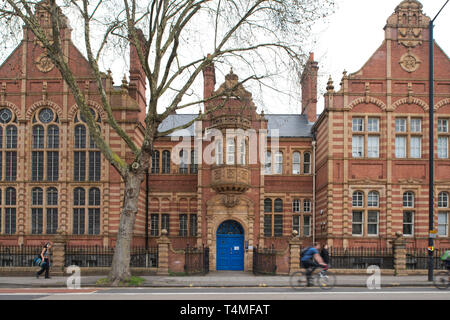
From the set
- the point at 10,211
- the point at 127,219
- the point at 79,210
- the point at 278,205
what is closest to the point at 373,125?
the point at 278,205

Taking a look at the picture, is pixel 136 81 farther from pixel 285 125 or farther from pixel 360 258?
pixel 360 258

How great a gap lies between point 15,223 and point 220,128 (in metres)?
13.8

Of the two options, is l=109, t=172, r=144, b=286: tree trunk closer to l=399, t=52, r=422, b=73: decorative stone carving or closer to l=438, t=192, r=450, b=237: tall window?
l=399, t=52, r=422, b=73: decorative stone carving

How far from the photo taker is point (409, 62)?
29.9 metres

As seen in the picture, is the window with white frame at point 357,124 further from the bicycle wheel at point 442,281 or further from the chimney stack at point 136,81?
the chimney stack at point 136,81

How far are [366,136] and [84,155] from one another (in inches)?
671

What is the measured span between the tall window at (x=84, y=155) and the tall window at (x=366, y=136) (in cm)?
1549

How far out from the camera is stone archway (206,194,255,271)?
31.4 metres

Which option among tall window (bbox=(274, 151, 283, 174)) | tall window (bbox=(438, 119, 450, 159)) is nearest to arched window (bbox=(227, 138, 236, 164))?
tall window (bbox=(274, 151, 283, 174))

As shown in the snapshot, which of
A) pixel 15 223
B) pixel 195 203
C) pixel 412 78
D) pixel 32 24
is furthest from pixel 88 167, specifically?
pixel 412 78

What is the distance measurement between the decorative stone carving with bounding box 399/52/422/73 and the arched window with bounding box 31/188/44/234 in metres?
23.2

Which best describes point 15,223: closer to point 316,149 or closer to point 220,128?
point 220,128

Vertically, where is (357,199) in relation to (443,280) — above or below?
above

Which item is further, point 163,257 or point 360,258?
point 360,258
